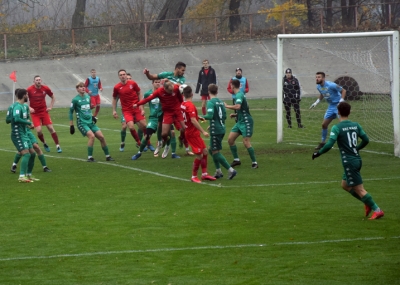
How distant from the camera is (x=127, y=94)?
1903cm

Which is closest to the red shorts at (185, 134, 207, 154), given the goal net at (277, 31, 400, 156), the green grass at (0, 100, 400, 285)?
the green grass at (0, 100, 400, 285)

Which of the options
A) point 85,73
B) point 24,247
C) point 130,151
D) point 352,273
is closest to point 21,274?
point 24,247

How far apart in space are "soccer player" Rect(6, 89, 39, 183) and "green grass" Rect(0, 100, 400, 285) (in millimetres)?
416

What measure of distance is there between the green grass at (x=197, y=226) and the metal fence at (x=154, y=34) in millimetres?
29963

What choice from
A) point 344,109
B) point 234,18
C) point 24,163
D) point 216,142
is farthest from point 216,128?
point 234,18

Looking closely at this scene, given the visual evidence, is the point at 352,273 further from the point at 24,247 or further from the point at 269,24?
the point at 269,24

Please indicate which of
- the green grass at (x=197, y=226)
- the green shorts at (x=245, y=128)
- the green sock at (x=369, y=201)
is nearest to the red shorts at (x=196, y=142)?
the green grass at (x=197, y=226)

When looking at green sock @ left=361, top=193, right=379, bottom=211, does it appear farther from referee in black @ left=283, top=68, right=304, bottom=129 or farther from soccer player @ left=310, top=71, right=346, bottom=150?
referee in black @ left=283, top=68, right=304, bottom=129

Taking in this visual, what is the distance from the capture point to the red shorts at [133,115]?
19.0 meters

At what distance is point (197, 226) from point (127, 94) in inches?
360

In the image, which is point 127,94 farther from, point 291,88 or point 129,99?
point 291,88

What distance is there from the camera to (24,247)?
375 inches

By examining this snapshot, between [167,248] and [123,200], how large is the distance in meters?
3.65

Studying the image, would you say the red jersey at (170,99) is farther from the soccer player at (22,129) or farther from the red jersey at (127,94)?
the soccer player at (22,129)
